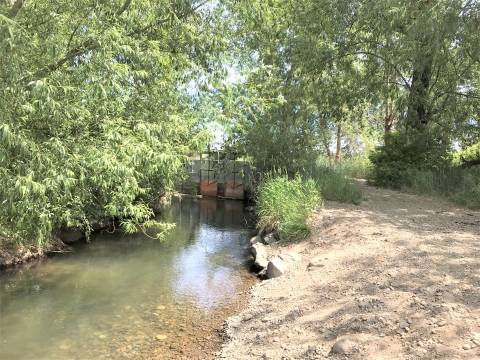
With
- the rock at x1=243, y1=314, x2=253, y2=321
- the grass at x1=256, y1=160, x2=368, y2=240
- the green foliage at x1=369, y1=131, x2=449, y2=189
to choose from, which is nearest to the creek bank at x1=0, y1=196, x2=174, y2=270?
the rock at x1=243, y1=314, x2=253, y2=321

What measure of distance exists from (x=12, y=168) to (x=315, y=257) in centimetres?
477

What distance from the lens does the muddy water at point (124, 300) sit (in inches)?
181

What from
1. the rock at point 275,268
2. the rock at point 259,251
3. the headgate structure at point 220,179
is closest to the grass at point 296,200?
the rock at point 259,251

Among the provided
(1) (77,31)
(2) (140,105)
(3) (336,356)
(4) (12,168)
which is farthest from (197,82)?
(3) (336,356)

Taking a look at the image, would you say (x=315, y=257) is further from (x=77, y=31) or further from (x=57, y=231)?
(x=57, y=231)

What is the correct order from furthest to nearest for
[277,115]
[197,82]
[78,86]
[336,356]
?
[277,115], [197,82], [78,86], [336,356]

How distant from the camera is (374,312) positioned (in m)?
3.71

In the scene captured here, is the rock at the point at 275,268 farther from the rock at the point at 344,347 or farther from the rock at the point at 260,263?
the rock at the point at 344,347

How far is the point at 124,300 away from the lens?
6.04m

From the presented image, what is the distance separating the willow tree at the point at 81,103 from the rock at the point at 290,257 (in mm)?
2808

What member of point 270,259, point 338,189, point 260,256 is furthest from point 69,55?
point 338,189

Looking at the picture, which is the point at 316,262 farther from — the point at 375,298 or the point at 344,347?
the point at 344,347

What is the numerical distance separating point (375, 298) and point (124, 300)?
4.07 meters

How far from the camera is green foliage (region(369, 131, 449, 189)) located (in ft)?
39.5
